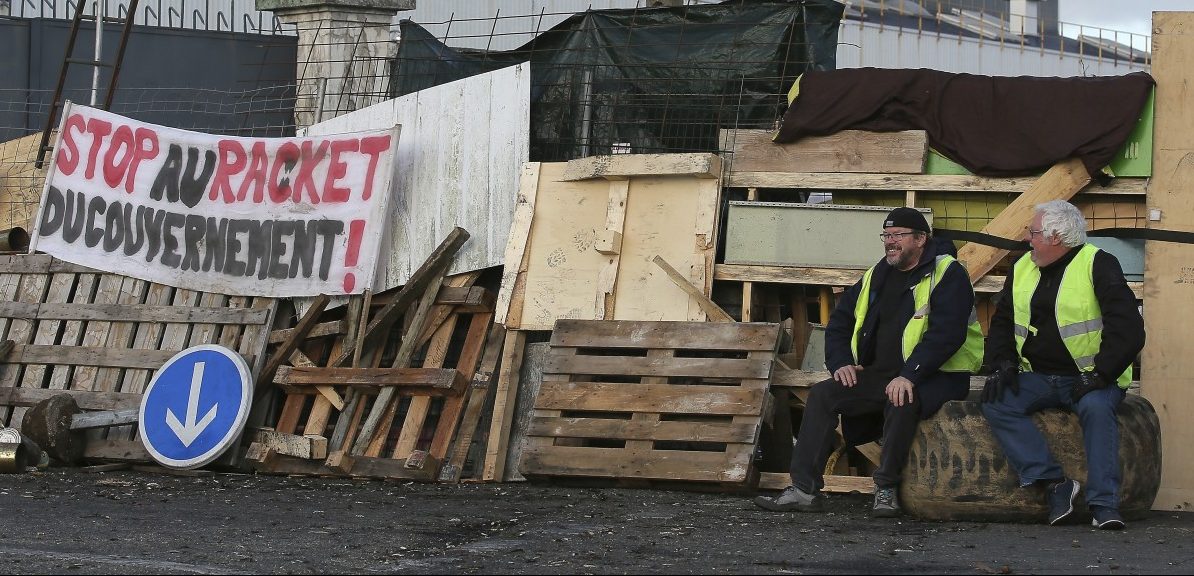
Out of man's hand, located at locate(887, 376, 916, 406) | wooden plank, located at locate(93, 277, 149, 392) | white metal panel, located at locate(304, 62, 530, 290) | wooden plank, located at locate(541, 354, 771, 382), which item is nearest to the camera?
man's hand, located at locate(887, 376, 916, 406)

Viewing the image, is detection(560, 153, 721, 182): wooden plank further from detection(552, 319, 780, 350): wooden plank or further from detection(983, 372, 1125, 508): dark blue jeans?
detection(983, 372, 1125, 508): dark blue jeans

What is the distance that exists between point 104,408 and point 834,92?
5472 mm

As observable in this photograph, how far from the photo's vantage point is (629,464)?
9461 mm

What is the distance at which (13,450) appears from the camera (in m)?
10.5

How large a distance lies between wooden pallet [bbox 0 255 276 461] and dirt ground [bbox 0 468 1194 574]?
165 cm

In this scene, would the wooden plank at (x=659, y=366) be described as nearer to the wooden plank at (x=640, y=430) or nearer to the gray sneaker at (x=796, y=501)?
the wooden plank at (x=640, y=430)

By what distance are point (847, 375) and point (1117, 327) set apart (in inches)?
54.0

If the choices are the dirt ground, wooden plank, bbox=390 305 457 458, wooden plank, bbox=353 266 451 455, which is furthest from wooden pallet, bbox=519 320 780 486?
wooden plank, bbox=353 266 451 455

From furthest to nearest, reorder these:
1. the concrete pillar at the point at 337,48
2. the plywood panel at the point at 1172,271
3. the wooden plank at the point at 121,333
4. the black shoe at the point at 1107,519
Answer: the concrete pillar at the point at 337,48
the wooden plank at the point at 121,333
the plywood panel at the point at 1172,271
the black shoe at the point at 1107,519

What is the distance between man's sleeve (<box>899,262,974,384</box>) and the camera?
320 inches

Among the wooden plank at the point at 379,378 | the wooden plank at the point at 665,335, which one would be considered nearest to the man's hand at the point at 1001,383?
the wooden plank at the point at 665,335

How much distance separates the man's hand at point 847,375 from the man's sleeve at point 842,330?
0.41 feet

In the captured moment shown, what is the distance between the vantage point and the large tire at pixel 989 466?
800 centimetres

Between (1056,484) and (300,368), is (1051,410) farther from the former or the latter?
(300,368)
